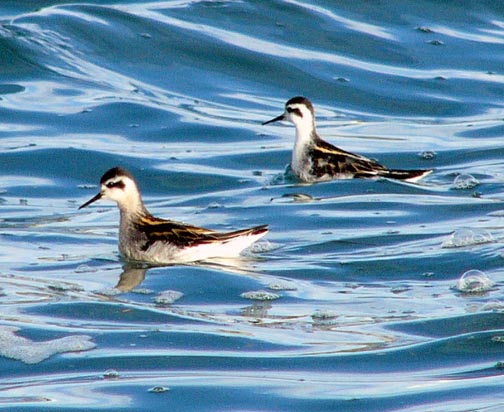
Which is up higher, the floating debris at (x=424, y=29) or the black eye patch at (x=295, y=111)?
the floating debris at (x=424, y=29)

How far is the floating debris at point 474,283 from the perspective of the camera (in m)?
10.2

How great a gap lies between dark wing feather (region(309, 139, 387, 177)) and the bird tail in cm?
8

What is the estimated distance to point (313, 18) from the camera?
2327 centimetres

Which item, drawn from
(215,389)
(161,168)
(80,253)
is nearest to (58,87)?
(161,168)

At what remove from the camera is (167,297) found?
33.5ft

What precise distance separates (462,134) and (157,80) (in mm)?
4894

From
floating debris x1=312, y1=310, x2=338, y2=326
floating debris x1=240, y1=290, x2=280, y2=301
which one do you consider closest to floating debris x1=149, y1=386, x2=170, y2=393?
floating debris x1=312, y1=310, x2=338, y2=326

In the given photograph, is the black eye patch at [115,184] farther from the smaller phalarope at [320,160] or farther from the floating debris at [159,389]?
the floating debris at [159,389]

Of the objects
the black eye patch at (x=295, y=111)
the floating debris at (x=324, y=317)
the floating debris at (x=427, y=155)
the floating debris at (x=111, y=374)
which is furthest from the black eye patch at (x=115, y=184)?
the floating debris at (x=427, y=155)

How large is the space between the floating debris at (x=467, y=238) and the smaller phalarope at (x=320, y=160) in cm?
320

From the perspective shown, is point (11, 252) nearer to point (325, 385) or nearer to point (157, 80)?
point (325, 385)

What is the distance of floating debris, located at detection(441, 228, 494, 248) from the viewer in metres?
11.7

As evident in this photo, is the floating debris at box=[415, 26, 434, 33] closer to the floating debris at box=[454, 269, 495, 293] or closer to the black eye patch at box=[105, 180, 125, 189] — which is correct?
the black eye patch at box=[105, 180, 125, 189]

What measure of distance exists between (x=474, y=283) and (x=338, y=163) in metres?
5.88
